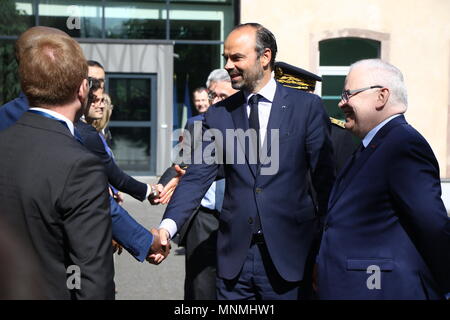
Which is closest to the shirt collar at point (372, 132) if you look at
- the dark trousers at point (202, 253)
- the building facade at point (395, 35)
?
the dark trousers at point (202, 253)

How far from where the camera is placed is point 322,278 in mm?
3172

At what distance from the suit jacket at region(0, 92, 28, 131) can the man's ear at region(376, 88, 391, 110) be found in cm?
179

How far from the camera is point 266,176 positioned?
3.59 metres

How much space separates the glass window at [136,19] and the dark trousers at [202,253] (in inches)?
474

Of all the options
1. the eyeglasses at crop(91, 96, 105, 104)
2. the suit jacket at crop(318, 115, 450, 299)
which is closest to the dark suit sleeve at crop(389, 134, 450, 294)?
the suit jacket at crop(318, 115, 450, 299)

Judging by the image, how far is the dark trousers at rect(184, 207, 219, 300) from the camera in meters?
4.84

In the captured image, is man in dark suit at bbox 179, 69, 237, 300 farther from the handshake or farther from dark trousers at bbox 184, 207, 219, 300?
the handshake

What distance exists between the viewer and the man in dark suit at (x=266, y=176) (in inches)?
140

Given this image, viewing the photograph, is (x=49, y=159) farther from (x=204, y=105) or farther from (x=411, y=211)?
(x=204, y=105)

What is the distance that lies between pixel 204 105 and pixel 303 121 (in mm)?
3374
